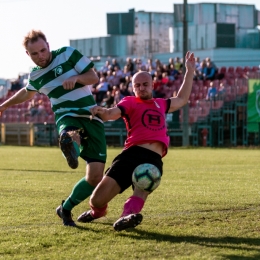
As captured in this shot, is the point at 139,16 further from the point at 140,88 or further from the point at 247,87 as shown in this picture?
the point at 140,88

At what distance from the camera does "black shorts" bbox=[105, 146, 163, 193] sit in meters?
7.21

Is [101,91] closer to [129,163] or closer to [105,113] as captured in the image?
[129,163]

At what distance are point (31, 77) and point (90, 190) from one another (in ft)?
4.25

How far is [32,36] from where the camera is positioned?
293 inches

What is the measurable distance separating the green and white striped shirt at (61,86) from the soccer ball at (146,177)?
866 mm

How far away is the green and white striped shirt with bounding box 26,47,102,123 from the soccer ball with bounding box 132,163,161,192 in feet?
2.84

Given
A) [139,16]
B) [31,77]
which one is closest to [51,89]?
[31,77]

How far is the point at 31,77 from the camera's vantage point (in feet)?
25.7

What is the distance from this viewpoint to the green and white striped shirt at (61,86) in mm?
7613

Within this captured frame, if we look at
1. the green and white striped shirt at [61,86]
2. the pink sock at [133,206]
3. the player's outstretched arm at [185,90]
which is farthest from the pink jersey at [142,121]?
the pink sock at [133,206]

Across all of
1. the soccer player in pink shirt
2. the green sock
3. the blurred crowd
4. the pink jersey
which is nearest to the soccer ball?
the soccer player in pink shirt

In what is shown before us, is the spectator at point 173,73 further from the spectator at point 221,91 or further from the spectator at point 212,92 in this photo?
the spectator at point 221,91

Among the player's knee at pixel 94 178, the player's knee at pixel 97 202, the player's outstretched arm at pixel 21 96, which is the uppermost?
the player's outstretched arm at pixel 21 96

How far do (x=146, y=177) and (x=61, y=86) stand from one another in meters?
1.33
